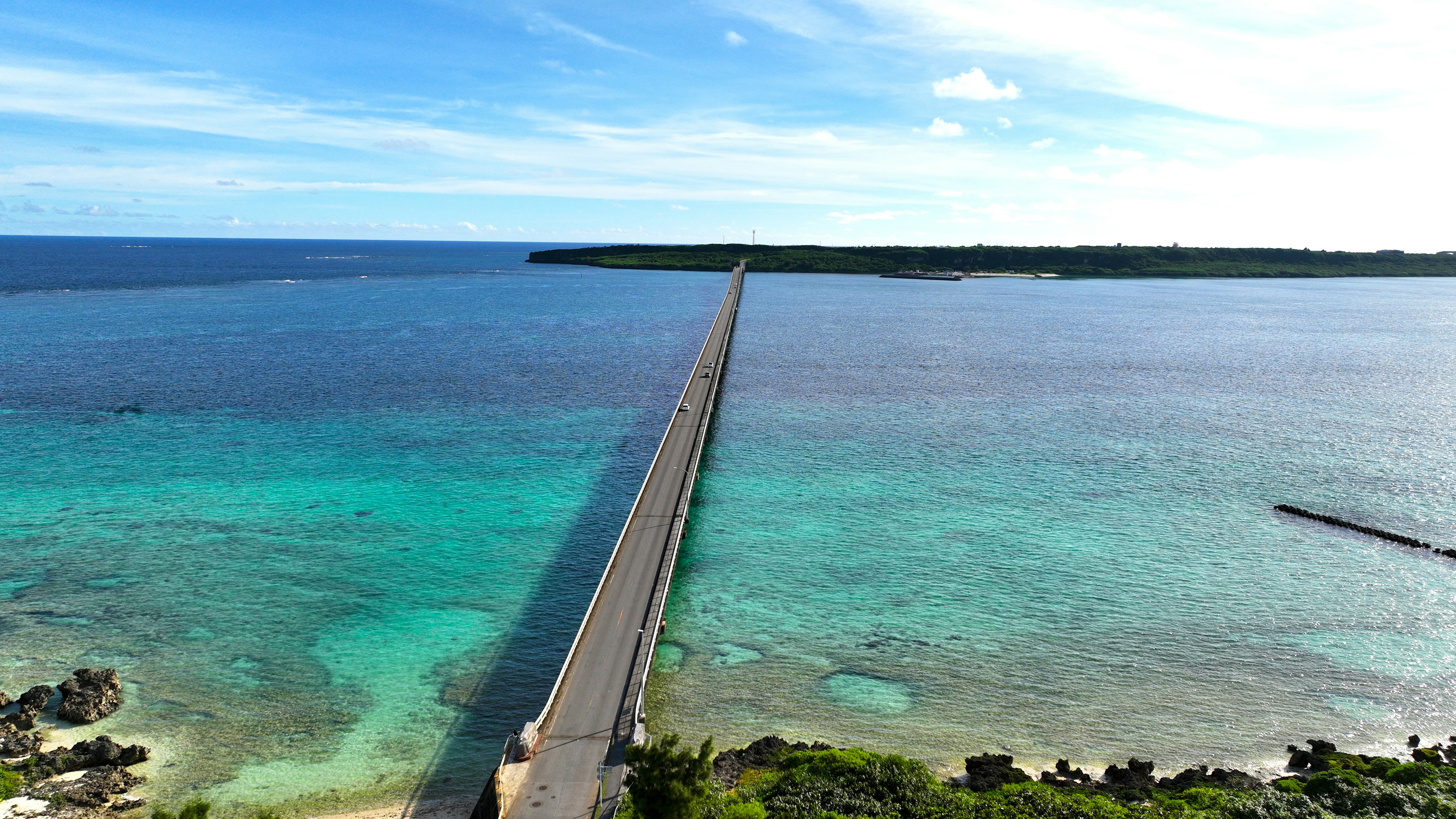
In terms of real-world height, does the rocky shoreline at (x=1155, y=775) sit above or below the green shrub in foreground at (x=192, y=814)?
below

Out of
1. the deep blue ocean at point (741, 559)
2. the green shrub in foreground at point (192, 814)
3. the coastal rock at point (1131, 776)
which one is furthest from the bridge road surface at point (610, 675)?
the coastal rock at point (1131, 776)

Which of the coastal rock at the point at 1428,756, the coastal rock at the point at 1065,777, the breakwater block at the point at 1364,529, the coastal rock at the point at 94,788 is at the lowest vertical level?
the coastal rock at the point at 94,788

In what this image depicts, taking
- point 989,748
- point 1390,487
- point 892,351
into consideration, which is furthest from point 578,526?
A: point 892,351

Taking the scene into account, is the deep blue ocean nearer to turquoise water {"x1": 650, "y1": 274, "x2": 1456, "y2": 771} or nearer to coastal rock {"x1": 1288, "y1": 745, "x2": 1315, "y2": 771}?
turquoise water {"x1": 650, "y1": 274, "x2": 1456, "y2": 771}

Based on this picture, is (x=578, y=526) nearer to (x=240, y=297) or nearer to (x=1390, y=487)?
(x=1390, y=487)

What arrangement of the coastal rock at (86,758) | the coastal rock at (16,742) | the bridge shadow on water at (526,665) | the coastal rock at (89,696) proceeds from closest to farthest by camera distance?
the coastal rock at (86,758) < the bridge shadow on water at (526,665) < the coastal rock at (16,742) < the coastal rock at (89,696)

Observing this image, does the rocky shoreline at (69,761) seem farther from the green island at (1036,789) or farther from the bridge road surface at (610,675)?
the green island at (1036,789)

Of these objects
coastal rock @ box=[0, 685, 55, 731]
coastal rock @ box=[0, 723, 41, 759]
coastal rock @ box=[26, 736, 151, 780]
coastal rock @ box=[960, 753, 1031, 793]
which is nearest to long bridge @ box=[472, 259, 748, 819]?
coastal rock @ box=[960, 753, 1031, 793]

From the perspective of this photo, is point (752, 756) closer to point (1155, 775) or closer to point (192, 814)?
point (1155, 775)

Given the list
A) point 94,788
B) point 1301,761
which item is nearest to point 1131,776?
point 1301,761
